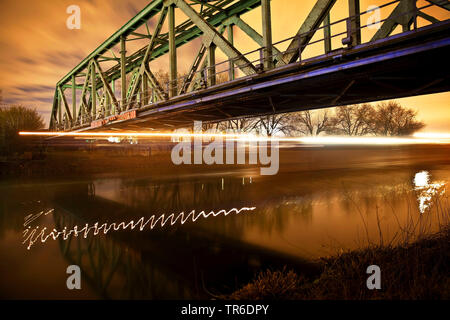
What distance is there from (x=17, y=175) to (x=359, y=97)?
2818 centimetres

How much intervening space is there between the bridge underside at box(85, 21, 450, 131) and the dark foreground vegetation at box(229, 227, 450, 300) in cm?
488

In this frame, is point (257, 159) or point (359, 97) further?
point (257, 159)

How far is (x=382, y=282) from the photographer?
393 cm

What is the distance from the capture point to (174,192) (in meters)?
14.4

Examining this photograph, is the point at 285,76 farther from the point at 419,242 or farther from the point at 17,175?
the point at 17,175

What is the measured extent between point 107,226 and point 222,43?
935 centimetres

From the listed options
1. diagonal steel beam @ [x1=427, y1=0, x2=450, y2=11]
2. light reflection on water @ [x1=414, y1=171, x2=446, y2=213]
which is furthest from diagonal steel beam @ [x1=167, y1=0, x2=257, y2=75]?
light reflection on water @ [x1=414, y1=171, x2=446, y2=213]

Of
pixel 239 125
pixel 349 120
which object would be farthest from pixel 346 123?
pixel 239 125

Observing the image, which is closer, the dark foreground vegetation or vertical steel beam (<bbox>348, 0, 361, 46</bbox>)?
the dark foreground vegetation

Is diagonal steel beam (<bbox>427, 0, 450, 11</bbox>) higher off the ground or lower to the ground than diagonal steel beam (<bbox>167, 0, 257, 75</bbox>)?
lower

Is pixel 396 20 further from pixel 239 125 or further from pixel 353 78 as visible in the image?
pixel 239 125

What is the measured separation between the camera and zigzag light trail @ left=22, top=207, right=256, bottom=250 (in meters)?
7.71

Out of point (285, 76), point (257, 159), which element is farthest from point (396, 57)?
point (257, 159)

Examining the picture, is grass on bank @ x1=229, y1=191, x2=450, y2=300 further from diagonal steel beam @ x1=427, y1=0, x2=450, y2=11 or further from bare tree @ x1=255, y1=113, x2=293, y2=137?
bare tree @ x1=255, y1=113, x2=293, y2=137
